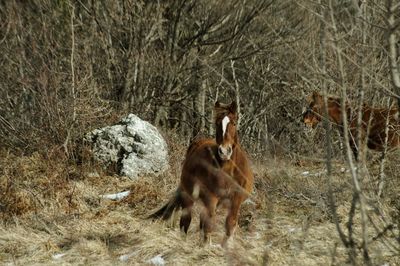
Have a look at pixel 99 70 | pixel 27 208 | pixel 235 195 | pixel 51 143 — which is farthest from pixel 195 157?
pixel 99 70

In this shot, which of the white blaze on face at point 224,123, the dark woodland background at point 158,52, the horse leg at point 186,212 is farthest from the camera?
the dark woodland background at point 158,52

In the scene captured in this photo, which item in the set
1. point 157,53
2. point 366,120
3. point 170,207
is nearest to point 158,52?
point 157,53

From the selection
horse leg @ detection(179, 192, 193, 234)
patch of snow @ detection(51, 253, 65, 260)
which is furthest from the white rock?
patch of snow @ detection(51, 253, 65, 260)

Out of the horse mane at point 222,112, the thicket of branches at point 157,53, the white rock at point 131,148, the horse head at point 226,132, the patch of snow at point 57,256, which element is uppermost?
the thicket of branches at point 157,53

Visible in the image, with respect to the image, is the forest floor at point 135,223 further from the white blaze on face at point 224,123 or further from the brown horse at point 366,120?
the brown horse at point 366,120

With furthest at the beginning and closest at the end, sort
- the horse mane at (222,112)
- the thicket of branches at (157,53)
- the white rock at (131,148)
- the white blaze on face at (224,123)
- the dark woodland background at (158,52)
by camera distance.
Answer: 1. the dark woodland background at (158,52)
2. the thicket of branches at (157,53)
3. the white rock at (131,148)
4. the horse mane at (222,112)
5. the white blaze on face at (224,123)

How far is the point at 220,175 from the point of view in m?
6.02

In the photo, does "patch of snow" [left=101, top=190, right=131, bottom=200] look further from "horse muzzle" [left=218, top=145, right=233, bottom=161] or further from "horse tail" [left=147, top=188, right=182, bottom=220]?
"horse muzzle" [left=218, top=145, right=233, bottom=161]

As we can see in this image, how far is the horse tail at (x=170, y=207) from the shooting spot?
679 centimetres

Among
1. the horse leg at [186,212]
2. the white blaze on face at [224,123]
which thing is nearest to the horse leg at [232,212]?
Answer: the horse leg at [186,212]

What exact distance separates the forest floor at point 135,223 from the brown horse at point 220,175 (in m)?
0.19

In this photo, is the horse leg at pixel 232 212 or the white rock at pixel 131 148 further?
the white rock at pixel 131 148

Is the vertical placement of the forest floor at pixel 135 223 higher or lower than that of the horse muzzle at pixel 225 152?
lower

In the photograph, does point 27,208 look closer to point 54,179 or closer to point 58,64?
point 54,179
